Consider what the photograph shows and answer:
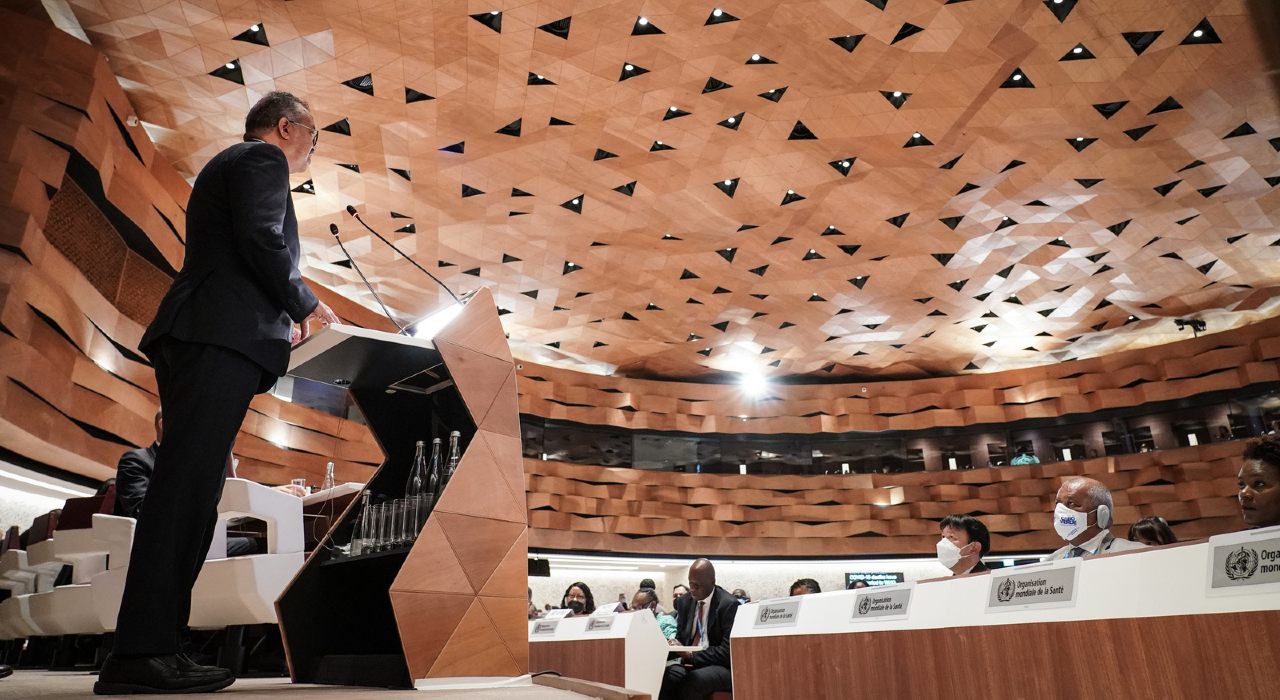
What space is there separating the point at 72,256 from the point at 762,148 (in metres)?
7.64

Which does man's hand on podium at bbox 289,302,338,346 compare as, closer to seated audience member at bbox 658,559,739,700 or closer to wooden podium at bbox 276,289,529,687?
wooden podium at bbox 276,289,529,687

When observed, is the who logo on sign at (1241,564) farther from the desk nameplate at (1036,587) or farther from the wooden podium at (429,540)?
the wooden podium at (429,540)

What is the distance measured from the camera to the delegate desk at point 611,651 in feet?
13.5

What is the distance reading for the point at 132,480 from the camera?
10.5 ft

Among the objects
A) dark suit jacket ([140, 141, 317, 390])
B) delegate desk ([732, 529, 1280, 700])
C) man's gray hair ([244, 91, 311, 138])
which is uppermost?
man's gray hair ([244, 91, 311, 138])

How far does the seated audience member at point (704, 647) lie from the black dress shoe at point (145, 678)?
9.31 ft

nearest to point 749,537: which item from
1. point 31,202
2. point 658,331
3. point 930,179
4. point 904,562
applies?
point 904,562

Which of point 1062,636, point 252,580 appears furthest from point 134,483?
point 1062,636

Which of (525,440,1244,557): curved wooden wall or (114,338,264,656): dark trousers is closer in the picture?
(114,338,264,656): dark trousers

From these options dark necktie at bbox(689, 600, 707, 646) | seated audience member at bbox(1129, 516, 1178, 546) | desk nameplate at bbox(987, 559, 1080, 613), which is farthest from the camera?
dark necktie at bbox(689, 600, 707, 646)

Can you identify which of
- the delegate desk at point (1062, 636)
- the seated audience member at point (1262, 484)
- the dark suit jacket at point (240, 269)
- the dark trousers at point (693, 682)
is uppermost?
the dark suit jacket at point (240, 269)

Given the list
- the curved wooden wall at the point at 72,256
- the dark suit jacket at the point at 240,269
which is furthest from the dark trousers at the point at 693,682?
the curved wooden wall at the point at 72,256

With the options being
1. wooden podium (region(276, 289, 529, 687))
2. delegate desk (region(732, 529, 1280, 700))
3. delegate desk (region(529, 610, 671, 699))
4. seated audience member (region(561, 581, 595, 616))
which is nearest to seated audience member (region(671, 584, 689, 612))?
seated audience member (region(561, 581, 595, 616))

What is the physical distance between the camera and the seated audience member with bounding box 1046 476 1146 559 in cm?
354
